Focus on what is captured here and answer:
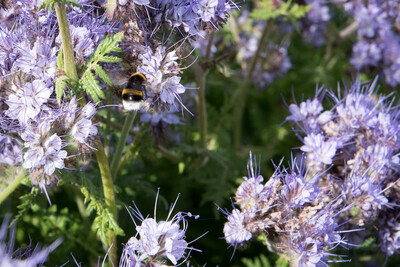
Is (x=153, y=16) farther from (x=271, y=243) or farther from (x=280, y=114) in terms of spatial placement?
(x=280, y=114)

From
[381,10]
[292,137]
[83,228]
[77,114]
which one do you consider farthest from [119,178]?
[381,10]

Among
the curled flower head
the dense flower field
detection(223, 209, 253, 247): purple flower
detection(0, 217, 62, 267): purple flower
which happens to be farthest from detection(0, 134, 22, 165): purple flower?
detection(223, 209, 253, 247): purple flower

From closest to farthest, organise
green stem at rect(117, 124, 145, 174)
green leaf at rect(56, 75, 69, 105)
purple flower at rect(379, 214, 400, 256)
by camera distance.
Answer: green leaf at rect(56, 75, 69, 105), purple flower at rect(379, 214, 400, 256), green stem at rect(117, 124, 145, 174)

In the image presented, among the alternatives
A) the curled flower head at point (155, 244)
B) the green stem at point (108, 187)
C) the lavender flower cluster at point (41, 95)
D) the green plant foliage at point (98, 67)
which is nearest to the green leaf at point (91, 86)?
the green plant foliage at point (98, 67)

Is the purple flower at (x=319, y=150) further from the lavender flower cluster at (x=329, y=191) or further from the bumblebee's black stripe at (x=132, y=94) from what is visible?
the bumblebee's black stripe at (x=132, y=94)

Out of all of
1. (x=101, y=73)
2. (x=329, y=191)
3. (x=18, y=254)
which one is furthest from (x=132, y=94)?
(x=329, y=191)

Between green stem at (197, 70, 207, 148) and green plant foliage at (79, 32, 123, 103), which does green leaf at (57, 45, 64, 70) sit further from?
green stem at (197, 70, 207, 148)

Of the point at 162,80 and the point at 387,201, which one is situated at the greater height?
the point at 162,80
